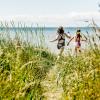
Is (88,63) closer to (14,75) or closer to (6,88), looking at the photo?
(14,75)

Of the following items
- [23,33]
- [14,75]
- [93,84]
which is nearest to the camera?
[93,84]

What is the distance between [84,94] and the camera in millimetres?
6512

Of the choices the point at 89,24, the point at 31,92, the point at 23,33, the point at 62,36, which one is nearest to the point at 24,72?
the point at 31,92

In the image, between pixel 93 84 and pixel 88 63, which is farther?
pixel 88 63

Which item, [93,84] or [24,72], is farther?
[24,72]

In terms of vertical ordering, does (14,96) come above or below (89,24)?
below

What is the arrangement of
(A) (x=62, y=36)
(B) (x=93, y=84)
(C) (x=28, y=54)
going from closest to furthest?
(B) (x=93, y=84) < (C) (x=28, y=54) < (A) (x=62, y=36)

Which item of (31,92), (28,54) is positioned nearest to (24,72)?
(31,92)

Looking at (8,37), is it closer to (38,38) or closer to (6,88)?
(38,38)

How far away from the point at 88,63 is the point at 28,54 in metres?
3.17

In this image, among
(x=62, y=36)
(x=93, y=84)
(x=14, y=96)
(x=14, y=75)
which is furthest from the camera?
(x=62, y=36)

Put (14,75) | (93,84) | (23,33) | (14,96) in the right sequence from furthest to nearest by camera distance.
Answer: (23,33)
(14,75)
(93,84)
(14,96)

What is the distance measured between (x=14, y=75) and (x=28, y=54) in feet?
9.68

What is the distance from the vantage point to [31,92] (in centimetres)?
709
